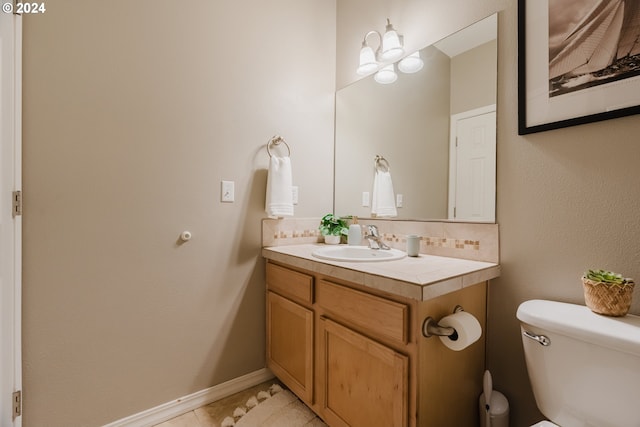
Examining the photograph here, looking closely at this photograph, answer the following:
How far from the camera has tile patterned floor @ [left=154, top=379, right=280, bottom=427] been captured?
147 centimetres

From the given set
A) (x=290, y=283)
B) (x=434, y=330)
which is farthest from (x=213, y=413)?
(x=434, y=330)

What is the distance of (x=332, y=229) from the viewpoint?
6.28 feet

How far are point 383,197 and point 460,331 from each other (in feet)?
3.27

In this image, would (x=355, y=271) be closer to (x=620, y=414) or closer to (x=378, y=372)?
(x=378, y=372)

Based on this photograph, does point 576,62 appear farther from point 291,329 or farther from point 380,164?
point 291,329

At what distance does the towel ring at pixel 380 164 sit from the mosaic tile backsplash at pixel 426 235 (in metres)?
0.32

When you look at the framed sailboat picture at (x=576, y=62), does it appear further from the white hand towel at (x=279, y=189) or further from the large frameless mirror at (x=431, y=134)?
the white hand towel at (x=279, y=189)

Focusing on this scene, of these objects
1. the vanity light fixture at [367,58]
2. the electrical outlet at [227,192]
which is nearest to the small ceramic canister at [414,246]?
the electrical outlet at [227,192]

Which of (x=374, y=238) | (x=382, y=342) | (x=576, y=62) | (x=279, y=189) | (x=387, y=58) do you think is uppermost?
(x=387, y=58)

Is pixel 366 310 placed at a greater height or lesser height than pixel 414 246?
lesser

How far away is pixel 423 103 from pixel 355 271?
1.06m

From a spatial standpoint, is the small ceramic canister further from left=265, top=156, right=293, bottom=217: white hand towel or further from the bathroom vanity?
left=265, top=156, right=293, bottom=217: white hand towel

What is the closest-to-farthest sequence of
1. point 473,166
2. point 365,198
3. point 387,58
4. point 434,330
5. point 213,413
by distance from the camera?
1. point 434,330
2. point 473,166
3. point 213,413
4. point 387,58
5. point 365,198

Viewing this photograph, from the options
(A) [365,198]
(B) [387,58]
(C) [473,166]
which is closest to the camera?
(C) [473,166]
